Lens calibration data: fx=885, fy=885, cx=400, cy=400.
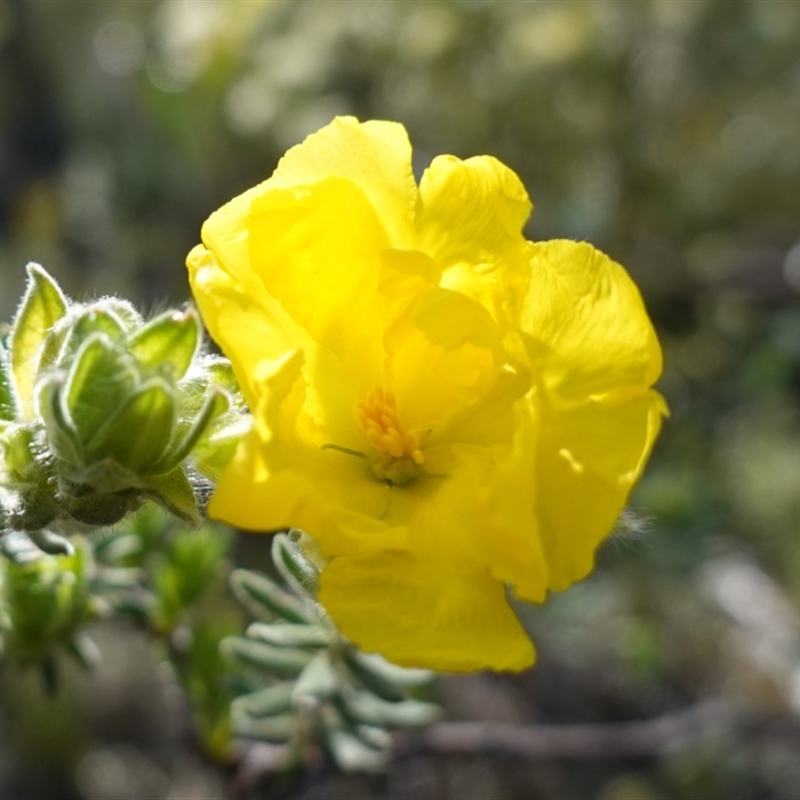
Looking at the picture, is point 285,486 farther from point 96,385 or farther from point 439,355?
point 439,355

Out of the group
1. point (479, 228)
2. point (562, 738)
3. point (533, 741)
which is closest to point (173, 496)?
point (479, 228)

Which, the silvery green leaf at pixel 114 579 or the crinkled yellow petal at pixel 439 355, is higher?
the crinkled yellow petal at pixel 439 355

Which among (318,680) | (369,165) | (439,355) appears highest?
(369,165)

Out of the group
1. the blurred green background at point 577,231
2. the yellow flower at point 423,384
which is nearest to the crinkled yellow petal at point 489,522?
the yellow flower at point 423,384

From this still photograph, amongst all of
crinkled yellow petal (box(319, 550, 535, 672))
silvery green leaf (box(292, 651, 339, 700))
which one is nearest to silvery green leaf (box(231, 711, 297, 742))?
silvery green leaf (box(292, 651, 339, 700))

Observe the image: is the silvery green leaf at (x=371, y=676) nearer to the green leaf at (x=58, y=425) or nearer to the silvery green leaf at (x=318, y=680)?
the silvery green leaf at (x=318, y=680)

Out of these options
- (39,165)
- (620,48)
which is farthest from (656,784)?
(39,165)
